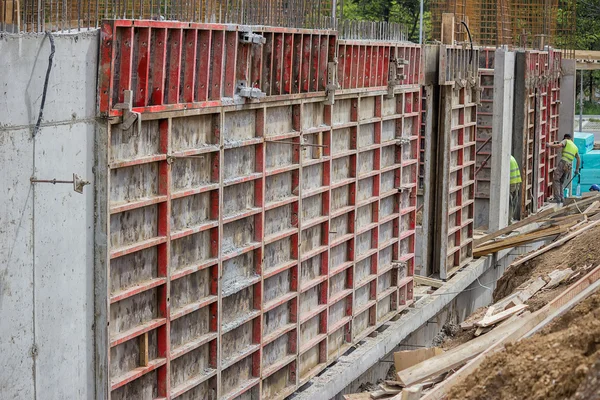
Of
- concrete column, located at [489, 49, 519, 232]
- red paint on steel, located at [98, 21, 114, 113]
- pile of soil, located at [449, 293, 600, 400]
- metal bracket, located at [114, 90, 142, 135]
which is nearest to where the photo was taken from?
pile of soil, located at [449, 293, 600, 400]

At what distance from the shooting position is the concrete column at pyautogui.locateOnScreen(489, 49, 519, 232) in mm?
23984

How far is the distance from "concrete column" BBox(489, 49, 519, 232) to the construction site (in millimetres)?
2885

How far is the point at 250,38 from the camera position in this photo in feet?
38.3

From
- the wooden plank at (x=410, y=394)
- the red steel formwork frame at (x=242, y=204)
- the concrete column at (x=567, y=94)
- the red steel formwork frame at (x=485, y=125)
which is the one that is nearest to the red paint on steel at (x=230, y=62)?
the red steel formwork frame at (x=242, y=204)

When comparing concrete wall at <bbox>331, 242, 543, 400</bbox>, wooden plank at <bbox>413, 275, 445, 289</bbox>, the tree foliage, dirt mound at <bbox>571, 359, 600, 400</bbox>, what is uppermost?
the tree foliage

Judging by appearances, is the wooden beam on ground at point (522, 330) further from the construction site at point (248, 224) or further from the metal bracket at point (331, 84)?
the metal bracket at point (331, 84)

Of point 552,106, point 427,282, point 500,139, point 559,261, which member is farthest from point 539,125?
point 559,261

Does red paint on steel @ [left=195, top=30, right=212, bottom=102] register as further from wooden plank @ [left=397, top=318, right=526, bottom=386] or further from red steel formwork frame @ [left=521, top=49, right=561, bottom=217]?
red steel formwork frame @ [left=521, top=49, right=561, bottom=217]

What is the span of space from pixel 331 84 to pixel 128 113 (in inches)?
203

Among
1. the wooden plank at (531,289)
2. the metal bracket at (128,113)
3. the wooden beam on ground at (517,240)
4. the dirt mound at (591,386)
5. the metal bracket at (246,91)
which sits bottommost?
the wooden beam on ground at (517,240)

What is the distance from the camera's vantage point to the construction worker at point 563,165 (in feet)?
97.9

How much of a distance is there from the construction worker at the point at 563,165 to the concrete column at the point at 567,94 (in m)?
2.09

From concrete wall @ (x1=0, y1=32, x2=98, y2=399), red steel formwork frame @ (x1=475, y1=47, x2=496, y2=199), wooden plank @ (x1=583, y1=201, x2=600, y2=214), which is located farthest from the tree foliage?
concrete wall @ (x1=0, y1=32, x2=98, y2=399)

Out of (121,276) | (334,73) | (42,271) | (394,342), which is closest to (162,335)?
(121,276)
